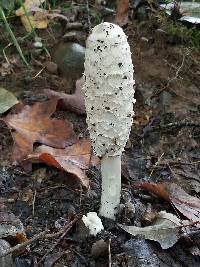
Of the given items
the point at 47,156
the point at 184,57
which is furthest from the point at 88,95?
the point at 184,57

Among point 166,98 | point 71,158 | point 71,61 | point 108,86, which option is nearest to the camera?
point 108,86

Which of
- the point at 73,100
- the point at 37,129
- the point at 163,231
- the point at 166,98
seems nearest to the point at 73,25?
the point at 73,100

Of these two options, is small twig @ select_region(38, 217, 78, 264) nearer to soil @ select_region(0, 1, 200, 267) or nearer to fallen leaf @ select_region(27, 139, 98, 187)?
soil @ select_region(0, 1, 200, 267)

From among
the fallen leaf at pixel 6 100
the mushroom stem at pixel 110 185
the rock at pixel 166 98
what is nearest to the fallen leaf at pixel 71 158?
the mushroom stem at pixel 110 185

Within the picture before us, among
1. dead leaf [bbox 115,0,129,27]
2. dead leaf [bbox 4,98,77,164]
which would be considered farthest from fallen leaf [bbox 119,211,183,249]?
dead leaf [bbox 115,0,129,27]

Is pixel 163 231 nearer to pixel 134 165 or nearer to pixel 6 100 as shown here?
pixel 134 165

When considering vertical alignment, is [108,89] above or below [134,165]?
above
